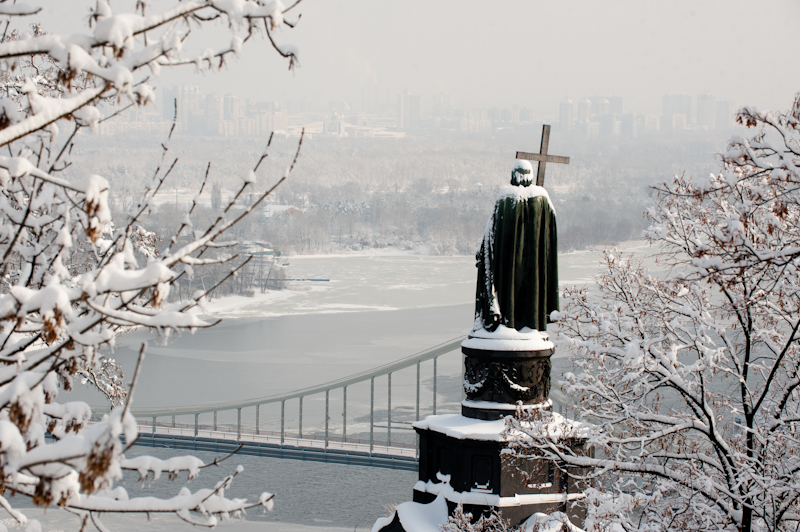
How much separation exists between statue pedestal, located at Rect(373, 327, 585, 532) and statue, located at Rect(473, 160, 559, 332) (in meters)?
0.14

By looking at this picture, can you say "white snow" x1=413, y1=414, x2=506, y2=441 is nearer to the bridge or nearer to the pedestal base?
the pedestal base

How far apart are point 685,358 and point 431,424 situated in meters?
16.5

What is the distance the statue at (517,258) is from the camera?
19.4ft

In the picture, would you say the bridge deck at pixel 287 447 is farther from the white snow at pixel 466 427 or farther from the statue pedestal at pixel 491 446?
the white snow at pixel 466 427

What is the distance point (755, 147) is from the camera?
4.49m

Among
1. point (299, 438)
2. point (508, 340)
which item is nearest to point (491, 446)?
point (508, 340)

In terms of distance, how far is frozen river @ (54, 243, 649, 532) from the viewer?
22750mm

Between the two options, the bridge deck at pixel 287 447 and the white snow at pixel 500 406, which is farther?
the bridge deck at pixel 287 447

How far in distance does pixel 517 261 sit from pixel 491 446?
4.46 feet

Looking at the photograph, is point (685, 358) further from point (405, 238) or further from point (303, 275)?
point (405, 238)

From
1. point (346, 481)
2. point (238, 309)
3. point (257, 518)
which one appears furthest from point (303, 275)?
point (257, 518)

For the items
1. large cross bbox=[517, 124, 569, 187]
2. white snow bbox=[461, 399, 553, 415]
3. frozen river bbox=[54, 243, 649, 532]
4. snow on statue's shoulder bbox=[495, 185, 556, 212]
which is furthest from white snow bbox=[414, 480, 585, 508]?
frozen river bbox=[54, 243, 649, 532]

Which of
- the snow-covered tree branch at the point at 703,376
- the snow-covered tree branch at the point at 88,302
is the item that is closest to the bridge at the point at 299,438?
the snow-covered tree branch at the point at 703,376

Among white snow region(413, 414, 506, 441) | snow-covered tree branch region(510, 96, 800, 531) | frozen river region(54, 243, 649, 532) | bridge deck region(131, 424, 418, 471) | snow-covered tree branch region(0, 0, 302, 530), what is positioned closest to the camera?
snow-covered tree branch region(0, 0, 302, 530)
